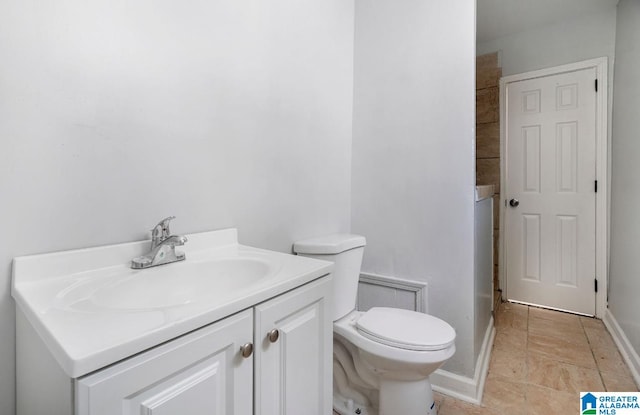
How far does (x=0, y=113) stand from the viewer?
0.72m

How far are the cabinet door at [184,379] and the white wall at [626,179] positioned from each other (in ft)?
7.66

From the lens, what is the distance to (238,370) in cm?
66

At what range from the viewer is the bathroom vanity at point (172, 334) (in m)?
0.48

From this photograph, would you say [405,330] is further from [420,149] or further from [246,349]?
[420,149]

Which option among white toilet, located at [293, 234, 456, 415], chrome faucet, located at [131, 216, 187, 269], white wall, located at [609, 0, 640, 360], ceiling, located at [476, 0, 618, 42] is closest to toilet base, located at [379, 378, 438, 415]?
white toilet, located at [293, 234, 456, 415]

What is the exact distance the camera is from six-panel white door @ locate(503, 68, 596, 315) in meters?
2.52

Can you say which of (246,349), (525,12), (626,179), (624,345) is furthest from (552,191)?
(246,349)

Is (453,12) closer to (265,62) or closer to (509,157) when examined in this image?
(265,62)

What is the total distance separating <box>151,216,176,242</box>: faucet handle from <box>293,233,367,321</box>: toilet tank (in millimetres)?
667

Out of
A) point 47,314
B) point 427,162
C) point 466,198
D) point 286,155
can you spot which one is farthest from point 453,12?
point 47,314

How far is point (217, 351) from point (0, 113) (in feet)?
2.49

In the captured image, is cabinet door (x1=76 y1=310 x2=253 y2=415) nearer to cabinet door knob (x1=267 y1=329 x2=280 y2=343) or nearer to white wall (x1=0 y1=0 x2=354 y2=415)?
cabinet door knob (x1=267 y1=329 x2=280 y2=343)

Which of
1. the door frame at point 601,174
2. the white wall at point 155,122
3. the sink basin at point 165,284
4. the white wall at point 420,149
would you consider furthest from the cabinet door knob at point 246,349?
the door frame at point 601,174

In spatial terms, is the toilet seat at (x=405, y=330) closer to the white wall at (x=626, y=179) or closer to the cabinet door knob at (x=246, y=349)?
the cabinet door knob at (x=246, y=349)
